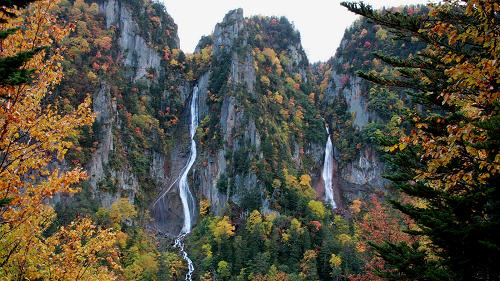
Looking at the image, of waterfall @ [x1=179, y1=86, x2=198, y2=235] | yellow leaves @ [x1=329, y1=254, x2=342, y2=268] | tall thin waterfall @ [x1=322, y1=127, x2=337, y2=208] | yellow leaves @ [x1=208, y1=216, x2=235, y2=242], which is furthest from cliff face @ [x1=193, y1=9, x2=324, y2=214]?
yellow leaves @ [x1=329, y1=254, x2=342, y2=268]

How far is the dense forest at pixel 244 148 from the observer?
4887 mm

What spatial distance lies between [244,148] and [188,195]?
40.8 ft

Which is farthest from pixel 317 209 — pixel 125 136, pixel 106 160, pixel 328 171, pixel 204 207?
pixel 125 136

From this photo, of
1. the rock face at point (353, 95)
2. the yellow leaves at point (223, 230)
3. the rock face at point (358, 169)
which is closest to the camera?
the yellow leaves at point (223, 230)

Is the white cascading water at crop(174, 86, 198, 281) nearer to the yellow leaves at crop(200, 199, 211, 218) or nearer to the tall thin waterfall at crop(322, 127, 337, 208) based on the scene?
the yellow leaves at crop(200, 199, 211, 218)

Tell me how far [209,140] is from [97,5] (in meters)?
34.0

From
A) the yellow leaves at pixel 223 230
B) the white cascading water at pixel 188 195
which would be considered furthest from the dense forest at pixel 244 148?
the white cascading water at pixel 188 195

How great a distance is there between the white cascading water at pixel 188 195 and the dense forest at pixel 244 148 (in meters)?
0.52

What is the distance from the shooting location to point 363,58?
205 ft

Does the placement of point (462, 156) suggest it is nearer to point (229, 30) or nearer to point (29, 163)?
point (29, 163)

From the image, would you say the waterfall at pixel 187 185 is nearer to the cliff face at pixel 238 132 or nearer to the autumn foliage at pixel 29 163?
the cliff face at pixel 238 132

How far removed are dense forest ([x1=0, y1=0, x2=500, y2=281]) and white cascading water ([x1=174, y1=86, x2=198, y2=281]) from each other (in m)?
0.52

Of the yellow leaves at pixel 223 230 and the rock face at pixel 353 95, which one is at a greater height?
the rock face at pixel 353 95

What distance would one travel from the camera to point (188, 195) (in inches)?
1877
